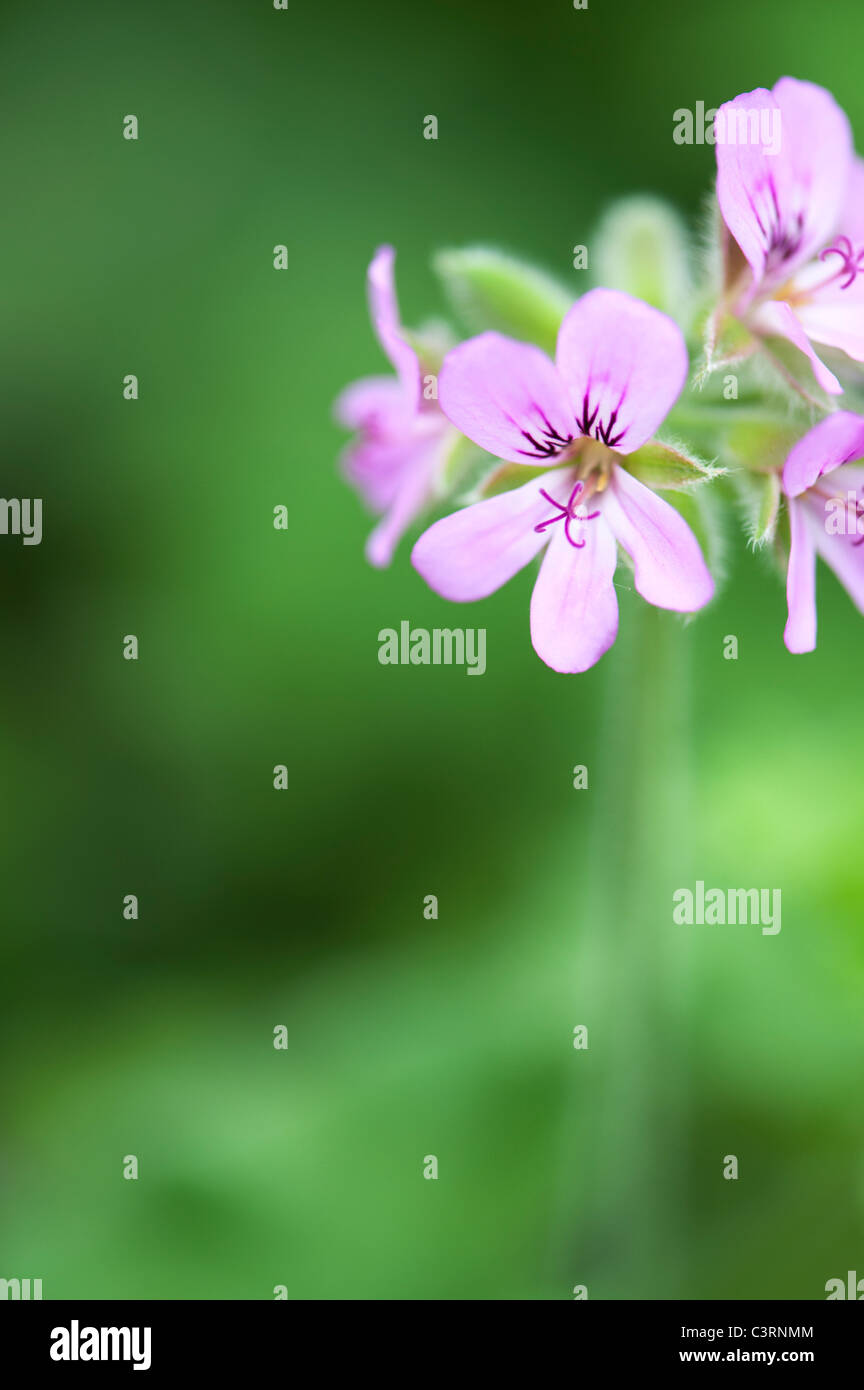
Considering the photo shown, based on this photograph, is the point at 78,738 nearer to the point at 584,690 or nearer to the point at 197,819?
the point at 197,819

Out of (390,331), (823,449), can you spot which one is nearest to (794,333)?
(823,449)

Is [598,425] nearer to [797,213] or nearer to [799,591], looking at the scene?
[799,591]

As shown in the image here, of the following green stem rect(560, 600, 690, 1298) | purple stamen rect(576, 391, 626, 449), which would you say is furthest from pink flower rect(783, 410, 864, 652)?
green stem rect(560, 600, 690, 1298)

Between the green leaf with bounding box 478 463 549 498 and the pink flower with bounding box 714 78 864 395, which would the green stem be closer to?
the green leaf with bounding box 478 463 549 498

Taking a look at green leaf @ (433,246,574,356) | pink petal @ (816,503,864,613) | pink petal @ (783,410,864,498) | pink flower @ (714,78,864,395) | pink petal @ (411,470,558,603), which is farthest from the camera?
green leaf @ (433,246,574,356)

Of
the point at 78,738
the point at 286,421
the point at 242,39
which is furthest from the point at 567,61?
the point at 78,738

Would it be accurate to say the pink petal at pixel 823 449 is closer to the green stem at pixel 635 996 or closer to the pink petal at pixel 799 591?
the pink petal at pixel 799 591

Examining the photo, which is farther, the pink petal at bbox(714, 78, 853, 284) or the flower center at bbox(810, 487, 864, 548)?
the flower center at bbox(810, 487, 864, 548)
